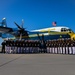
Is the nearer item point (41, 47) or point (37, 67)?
point (37, 67)

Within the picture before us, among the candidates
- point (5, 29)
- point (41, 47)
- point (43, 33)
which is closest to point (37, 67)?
point (41, 47)

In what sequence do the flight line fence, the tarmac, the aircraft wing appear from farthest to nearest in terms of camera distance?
the aircraft wing, the flight line fence, the tarmac

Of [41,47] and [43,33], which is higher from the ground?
[43,33]

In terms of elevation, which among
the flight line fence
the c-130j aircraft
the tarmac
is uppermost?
the c-130j aircraft

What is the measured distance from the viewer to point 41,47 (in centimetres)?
3209

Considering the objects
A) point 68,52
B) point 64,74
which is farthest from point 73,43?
point 64,74

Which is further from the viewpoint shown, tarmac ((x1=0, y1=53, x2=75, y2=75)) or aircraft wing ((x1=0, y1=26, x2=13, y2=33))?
aircraft wing ((x1=0, y1=26, x2=13, y2=33))

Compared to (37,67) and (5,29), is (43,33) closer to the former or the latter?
(5,29)

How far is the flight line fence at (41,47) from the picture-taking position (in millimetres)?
25275

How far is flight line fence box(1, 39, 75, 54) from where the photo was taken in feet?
82.9

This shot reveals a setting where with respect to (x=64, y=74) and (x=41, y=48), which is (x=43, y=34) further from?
(x=64, y=74)

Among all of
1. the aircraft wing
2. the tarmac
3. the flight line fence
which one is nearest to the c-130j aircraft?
the aircraft wing

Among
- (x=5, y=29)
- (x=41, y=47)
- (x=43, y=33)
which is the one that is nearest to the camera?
(x=41, y=47)

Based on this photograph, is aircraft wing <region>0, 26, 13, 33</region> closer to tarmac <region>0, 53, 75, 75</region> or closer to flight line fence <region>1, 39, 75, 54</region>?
flight line fence <region>1, 39, 75, 54</region>
